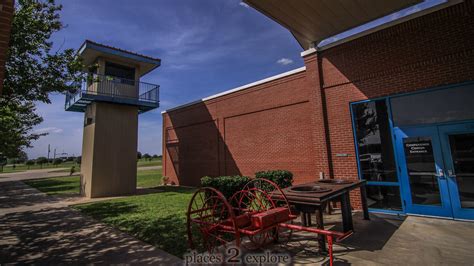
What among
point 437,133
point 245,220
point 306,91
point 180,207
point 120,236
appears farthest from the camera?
point 306,91

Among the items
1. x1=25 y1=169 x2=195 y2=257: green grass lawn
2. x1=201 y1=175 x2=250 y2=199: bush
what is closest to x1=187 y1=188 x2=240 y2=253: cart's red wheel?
x1=25 y1=169 x2=195 y2=257: green grass lawn

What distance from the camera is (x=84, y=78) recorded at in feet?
25.0

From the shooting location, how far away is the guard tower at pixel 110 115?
39.5 feet

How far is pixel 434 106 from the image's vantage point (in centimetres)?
626

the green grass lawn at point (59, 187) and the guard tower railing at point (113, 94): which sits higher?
the guard tower railing at point (113, 94)

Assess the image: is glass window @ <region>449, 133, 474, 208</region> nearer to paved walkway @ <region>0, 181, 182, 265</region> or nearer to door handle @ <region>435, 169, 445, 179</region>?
door handle @ <region>435, 169, 445, 179</region>

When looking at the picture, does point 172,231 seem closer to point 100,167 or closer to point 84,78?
point 84,78

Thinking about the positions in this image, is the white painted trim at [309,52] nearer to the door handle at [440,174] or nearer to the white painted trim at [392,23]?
the white painted trim at [392,23]

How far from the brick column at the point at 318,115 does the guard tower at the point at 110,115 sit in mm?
9405

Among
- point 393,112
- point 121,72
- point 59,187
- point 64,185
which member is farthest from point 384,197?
point 64,185

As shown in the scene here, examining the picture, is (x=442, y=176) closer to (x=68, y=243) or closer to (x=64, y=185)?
(x=68, y=243)

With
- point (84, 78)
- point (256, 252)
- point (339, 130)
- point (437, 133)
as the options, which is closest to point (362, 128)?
point (339, 130)

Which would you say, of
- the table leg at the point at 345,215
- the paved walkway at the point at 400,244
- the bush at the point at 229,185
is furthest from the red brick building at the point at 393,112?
the bush at the point at 229,185

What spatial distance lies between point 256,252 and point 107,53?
12.8m
